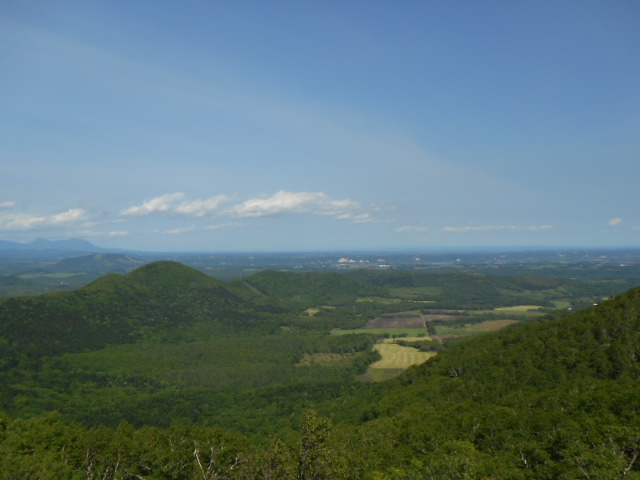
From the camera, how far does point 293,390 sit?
11012 cm

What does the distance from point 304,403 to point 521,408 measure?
197 ft

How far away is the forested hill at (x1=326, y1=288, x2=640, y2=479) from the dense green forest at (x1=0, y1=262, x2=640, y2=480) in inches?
10.7

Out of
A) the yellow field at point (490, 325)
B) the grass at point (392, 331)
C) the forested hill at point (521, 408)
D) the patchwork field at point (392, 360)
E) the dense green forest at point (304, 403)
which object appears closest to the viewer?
the forested hill at point (521, 408)

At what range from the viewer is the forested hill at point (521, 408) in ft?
118

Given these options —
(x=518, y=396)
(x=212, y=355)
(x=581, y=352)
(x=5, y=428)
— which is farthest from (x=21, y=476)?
(x=212, y=355)

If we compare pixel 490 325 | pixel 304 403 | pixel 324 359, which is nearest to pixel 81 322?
pixel 324 359

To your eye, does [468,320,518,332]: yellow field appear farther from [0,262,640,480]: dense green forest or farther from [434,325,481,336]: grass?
[0,262,640,480]: dense green forest

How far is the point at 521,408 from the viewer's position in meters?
54.1

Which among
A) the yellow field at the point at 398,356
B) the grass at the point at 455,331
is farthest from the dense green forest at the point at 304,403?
the grass at the point at 455,331

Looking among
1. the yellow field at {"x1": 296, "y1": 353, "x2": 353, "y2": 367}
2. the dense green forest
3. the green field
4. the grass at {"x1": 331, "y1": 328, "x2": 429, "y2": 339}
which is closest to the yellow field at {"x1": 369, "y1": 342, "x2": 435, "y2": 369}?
the dense green forest

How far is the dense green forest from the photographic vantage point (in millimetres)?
36438

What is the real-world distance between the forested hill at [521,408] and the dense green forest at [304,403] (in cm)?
27

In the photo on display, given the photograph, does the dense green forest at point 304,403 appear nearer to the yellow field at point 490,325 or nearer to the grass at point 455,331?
the grass at point 455,331

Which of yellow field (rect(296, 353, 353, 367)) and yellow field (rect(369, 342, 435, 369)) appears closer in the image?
yellow field (rect(369, 342, 435, 369))
